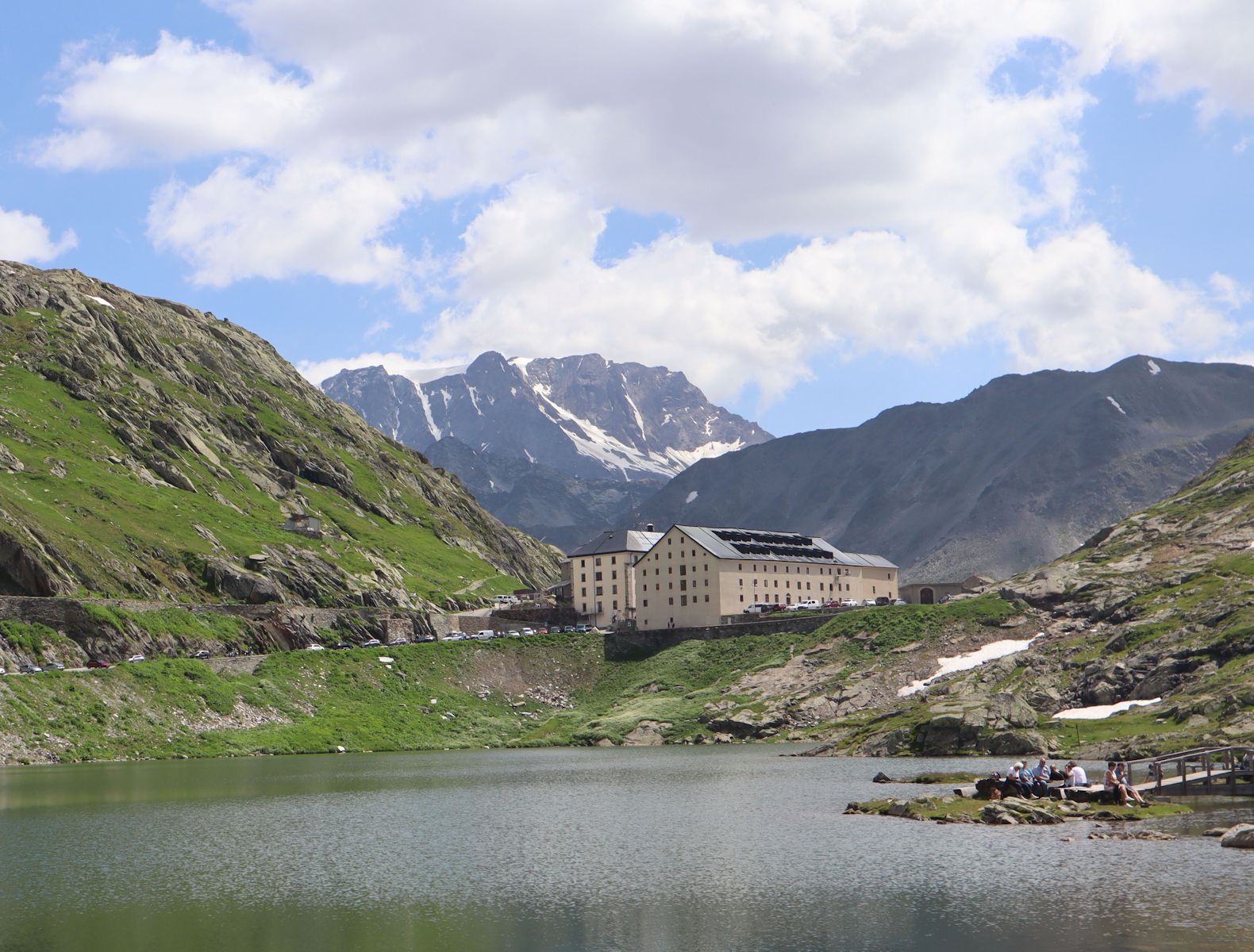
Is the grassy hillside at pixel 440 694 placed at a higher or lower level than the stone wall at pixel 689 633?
lower

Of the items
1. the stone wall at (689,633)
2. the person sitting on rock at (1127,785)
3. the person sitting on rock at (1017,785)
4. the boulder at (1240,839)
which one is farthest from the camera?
the stone wall at (689,633)

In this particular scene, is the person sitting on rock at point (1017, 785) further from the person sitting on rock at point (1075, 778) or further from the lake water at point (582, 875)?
the lake water at point (582, 875)

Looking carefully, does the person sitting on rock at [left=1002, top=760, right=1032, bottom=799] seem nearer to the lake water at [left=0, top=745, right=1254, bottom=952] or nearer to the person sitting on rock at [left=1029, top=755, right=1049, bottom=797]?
the person sitting on rock at [left=1029, top=755, right=1049, bottom=797]

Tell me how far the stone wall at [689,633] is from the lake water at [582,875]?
88141 mm

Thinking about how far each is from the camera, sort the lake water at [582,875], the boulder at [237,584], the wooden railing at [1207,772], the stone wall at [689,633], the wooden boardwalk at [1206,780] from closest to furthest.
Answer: the lake water at [582,875]
the wooden boardwalk at [1206,780]
the wooden railing at [1207,772]
the stone wall at [689,633]
the boulder at [237,584]

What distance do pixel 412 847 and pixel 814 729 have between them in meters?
84.0

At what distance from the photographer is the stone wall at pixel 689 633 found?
604 feet

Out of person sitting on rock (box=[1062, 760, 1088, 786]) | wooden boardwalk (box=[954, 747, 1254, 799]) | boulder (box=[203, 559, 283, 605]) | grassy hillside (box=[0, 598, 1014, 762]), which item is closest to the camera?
person sitting on rock (box=[1062, 760, 1088, 786])

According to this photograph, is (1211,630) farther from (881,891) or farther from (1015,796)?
(881,891)

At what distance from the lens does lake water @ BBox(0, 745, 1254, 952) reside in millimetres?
45656

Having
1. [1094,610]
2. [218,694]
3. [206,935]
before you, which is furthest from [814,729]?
[206,935]

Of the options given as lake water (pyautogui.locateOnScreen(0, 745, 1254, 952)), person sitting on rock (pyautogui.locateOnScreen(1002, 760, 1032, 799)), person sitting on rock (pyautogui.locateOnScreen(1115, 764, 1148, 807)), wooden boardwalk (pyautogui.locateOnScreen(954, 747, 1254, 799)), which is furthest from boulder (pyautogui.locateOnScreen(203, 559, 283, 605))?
person sitting on rock (pyautogui.locateOnScreen(1115, 764, 1148, 807))

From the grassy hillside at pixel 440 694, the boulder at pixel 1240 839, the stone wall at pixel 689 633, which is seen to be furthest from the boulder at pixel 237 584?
the boulder at pixel 1240 839

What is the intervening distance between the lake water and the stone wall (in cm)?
8814
